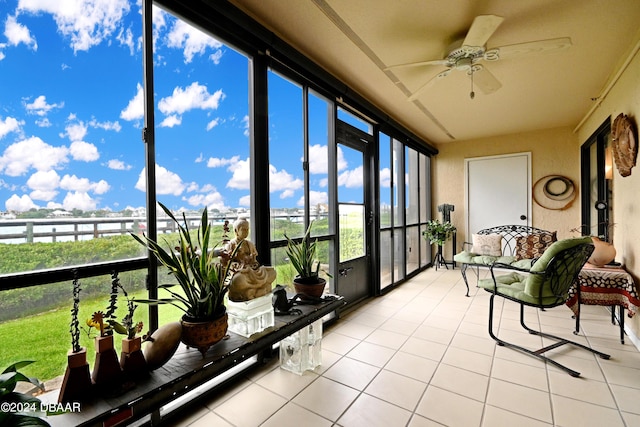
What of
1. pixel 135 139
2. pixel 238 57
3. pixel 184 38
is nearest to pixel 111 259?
pixel 135 139

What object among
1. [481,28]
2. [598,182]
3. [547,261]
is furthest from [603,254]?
[481,28]

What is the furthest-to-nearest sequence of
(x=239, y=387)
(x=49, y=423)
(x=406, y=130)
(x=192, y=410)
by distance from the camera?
(x=406, y=130), (x=239, y=387), (x=192, y=410), (x=49, y=423)

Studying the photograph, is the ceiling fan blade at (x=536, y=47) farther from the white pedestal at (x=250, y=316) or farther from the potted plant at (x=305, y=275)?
the white pedestal at (x=250, y=316)

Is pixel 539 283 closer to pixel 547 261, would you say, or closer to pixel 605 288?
pixel 547 261

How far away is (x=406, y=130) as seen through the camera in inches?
183

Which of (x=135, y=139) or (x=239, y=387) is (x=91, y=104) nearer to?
(x=135, y=139)

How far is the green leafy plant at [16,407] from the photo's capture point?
2.66 feet

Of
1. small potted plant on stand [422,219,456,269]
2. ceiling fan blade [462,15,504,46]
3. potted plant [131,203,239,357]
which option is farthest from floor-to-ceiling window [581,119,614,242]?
potted plant [131,203,239,357]

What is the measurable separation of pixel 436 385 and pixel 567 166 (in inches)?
197

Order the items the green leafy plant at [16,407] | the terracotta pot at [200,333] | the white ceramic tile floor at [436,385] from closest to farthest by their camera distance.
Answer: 1. the green leafy plant at [16,407]
2. the terracotta pot at [200,333]
3. the white ceramic tile floor at [436,385]

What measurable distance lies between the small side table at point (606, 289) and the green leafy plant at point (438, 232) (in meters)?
2.64

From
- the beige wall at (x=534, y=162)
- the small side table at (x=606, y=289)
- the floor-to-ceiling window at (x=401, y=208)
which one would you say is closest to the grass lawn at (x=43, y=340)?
the floor-to-ceiling window at (x=401, y=208)

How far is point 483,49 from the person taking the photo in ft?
7.18

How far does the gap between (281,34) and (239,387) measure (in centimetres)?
261
